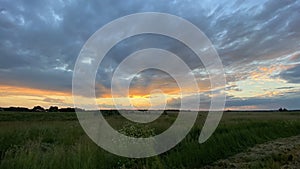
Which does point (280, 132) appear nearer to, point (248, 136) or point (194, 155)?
point (248, 136)

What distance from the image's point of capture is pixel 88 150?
7.18 metres

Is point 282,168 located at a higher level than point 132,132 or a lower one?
lower

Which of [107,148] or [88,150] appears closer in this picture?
[88,150]

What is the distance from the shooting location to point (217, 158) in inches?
357

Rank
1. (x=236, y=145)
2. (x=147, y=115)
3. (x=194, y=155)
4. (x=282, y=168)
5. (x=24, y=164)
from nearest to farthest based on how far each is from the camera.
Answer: (x=24, y=164)
(x=282, y=168)
(x=194, y=155)
(x=236, y=145)
(x=147, y=115)

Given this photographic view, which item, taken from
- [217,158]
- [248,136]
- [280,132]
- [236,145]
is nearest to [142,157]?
[217,158]

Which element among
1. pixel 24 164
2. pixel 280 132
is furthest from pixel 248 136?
pixel 24 164

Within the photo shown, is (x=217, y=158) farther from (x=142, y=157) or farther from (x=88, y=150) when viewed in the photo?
(x=88, y=150)

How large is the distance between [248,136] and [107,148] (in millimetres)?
7298

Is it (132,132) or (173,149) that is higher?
(132,132)

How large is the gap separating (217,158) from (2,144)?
713 centimetres

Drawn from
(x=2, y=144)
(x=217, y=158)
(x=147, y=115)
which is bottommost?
(x=217, y=158)

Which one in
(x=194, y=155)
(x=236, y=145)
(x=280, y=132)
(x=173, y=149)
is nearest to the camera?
(x=194, y=155)

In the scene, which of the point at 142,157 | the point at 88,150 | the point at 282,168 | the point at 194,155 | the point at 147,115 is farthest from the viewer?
the point at 147,115
